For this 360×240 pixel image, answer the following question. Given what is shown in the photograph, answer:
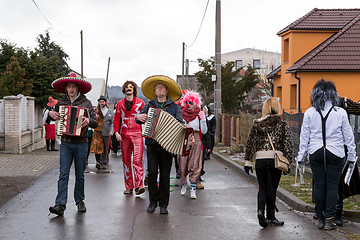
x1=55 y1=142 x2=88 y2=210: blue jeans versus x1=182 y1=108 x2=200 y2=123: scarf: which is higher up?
x1=182 y1=108 x2=200 y2=123: scarf

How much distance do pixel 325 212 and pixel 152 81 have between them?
317cm

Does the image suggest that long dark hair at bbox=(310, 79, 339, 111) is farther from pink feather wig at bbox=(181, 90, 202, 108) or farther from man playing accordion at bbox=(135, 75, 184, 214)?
pink feather wig at bbox=(181, 90, 202, 108)

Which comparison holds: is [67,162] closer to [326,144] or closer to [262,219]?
[262,219]

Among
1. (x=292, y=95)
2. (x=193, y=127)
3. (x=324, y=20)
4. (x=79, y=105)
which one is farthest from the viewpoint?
(x=324, y=20)

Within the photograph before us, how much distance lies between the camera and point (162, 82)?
7.97 metres

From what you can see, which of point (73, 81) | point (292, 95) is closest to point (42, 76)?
point (292, 95)

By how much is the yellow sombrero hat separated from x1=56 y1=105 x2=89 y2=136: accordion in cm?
121

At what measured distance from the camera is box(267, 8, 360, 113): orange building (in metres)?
25.4

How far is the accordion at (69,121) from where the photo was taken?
24.1 ft

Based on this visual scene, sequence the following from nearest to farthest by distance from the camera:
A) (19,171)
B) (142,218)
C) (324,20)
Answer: (142,218) → (19,171) → (324,20)

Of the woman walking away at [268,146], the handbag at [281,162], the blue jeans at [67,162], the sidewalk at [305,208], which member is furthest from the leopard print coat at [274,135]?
the blue jeans at [67,162]

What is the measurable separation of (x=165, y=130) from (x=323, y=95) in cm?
226

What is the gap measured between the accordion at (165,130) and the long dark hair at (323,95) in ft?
6.45

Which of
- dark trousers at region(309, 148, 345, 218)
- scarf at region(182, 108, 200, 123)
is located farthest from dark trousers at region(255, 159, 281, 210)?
scarf at region(182, 108, 200, 123)
